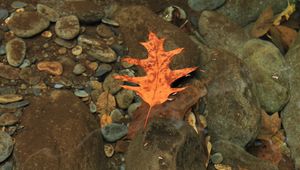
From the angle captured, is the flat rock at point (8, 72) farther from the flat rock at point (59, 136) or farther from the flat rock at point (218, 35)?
the flat rock at point (218, 35)

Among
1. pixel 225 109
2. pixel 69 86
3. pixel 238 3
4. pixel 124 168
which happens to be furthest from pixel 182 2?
pixel 124 168

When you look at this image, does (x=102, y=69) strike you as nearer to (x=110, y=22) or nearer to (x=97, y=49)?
(x=97, y=49)

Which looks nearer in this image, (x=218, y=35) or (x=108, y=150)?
(x=108, y=150)

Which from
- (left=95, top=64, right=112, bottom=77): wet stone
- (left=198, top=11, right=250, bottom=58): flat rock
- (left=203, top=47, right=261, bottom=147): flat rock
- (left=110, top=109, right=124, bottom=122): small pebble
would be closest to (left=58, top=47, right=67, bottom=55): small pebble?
(left=95, top=64, right=112, bottom=77): wet stone

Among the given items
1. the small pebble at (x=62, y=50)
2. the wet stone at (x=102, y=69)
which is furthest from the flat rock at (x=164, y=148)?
the small pebble at (x=62, y=50)

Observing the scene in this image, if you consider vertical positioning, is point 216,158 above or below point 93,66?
below

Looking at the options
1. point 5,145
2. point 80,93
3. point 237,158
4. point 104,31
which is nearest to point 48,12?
point 104,31
